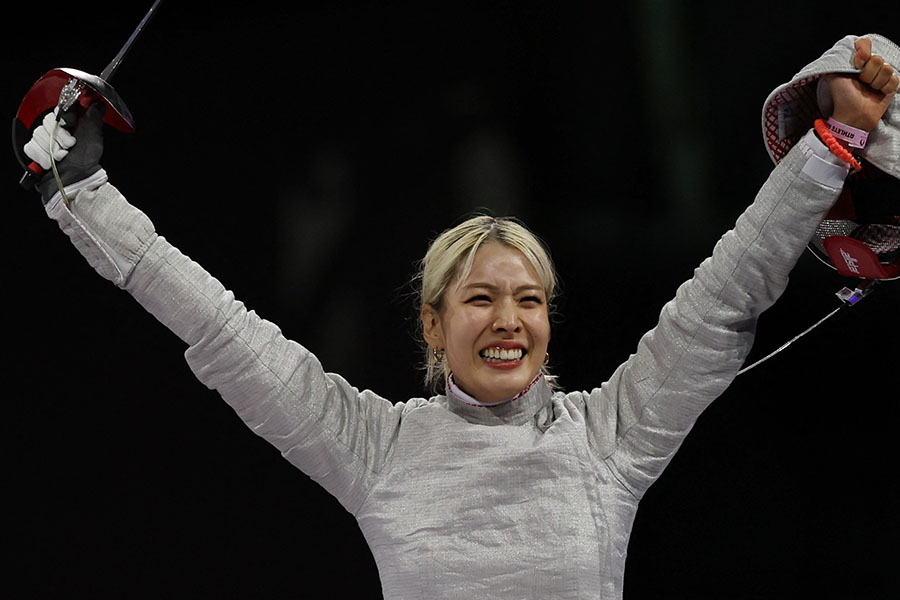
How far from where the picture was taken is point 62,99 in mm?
1218

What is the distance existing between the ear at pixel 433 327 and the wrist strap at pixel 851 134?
21.2 inches

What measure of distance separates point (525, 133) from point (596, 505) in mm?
886

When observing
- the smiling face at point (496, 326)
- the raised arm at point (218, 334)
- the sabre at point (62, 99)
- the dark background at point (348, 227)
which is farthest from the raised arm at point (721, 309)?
the sabre at point (62, 99)

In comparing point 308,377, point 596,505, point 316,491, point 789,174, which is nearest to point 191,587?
point 316,491

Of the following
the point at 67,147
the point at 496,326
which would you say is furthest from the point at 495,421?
the point at 67,147

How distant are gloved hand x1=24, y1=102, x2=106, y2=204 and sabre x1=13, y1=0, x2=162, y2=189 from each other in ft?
0.03

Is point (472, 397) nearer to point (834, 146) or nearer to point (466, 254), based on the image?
point (466, 254)

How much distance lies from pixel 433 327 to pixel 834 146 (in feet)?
1.80

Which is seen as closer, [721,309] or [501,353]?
[721,309]

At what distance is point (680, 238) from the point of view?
1.90 metres

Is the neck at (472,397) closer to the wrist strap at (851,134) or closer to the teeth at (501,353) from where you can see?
the teeth at (501,353)

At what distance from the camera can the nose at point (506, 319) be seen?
1342mm

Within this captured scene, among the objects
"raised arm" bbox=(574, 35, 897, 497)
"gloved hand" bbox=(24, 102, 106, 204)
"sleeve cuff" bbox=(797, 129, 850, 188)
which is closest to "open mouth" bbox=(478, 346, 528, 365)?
"raised arm" bbox=(574, 35, 897, 497)

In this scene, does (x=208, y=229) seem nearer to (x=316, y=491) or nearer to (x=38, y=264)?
(x=38, y=264)
